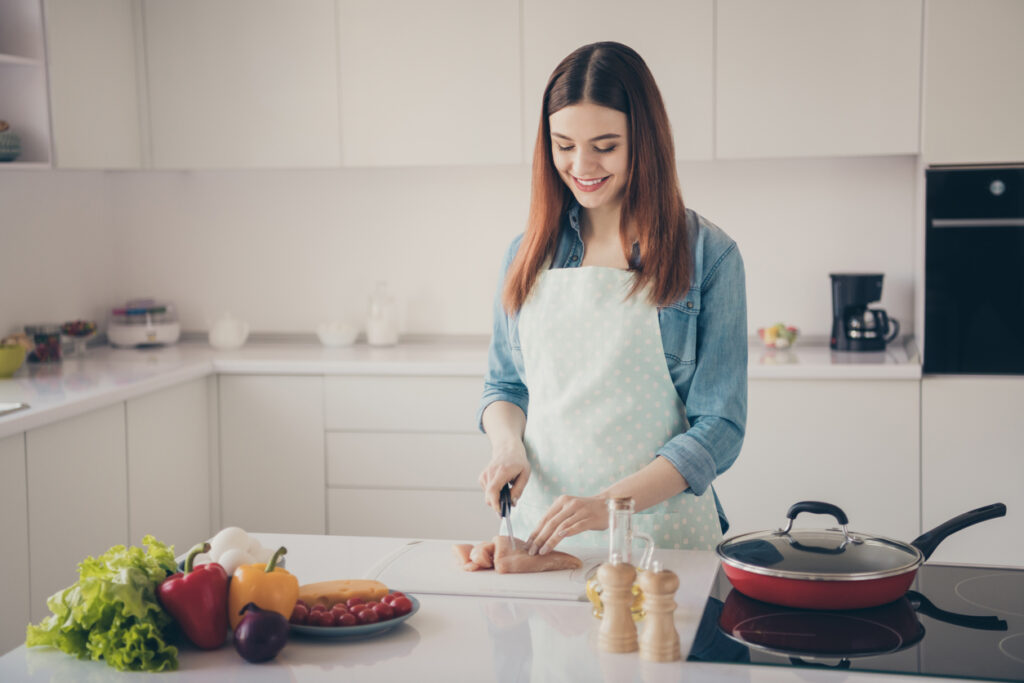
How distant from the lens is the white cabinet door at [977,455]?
3043 millimetres

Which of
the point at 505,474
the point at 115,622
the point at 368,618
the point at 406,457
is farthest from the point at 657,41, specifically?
the point at 115,622

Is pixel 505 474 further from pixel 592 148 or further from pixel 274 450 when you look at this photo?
pixel 274 450

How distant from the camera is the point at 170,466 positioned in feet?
10.6

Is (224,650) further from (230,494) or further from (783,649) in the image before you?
(230,494)

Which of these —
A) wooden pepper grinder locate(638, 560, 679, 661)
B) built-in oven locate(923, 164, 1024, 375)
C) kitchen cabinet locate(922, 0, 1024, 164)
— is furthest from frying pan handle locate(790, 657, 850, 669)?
kitchen cabinet locate(922, 0, 1024, 164)

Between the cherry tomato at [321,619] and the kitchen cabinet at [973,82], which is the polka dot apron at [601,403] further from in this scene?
the kitchen cabinet at [973,82]

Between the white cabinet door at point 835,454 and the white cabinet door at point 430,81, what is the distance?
3.79 ft

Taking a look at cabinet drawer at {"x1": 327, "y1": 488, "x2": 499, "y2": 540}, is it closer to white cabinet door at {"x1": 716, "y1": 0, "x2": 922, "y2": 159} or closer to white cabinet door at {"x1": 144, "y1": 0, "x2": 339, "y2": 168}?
white cabinet door at {"x1": 144, "y1": 0, "x2": 339, "y2": 168}

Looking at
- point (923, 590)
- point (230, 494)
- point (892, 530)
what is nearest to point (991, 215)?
point (892, 530)

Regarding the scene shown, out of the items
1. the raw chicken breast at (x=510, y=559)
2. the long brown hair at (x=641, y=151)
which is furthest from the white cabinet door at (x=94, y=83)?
the raw chicken breast at (x=510, y=559)

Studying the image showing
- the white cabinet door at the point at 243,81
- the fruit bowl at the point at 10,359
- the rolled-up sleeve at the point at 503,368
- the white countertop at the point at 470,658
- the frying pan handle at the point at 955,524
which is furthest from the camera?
the white cabinet door at the point at 243,81

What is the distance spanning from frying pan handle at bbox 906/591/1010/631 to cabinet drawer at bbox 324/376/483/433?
203 cm

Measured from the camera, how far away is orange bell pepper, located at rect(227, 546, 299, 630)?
1.27 meters

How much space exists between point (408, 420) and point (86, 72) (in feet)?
4.85
